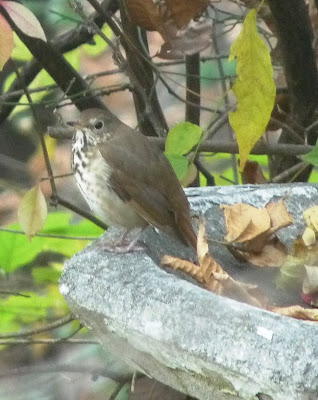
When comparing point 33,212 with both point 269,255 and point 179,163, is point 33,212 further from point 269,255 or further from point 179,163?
point 269,255

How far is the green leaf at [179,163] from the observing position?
5.03 ft

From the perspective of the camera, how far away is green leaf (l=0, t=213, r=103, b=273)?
1.93 m

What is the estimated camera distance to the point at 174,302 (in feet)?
3.00

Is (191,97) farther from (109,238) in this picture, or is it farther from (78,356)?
(78,356)

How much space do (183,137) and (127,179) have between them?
13cm

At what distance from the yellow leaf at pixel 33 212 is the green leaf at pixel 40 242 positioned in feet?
1.64

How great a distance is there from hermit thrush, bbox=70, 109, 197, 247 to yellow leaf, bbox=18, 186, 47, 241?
6.2 inches

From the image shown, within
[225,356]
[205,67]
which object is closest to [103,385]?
[205,67]

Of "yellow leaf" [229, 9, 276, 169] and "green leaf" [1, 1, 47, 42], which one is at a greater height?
"green leaf" [1, 1, 47, 42]

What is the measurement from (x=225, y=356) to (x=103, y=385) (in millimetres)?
2176

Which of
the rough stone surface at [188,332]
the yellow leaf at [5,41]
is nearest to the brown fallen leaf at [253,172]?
the rough stone surface at [188,332]

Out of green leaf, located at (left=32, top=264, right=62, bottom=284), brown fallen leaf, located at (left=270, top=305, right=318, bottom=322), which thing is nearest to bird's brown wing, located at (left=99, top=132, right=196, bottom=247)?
A: brown fallen leaf, located at (left=270, top=305, right=318, bottom=322)

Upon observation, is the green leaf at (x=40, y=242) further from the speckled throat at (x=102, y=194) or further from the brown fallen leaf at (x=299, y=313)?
the brown fallen leaf at (x=299, y=313)

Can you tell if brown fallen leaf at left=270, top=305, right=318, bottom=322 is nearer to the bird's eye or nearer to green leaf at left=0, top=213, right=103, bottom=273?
the bird's eye
